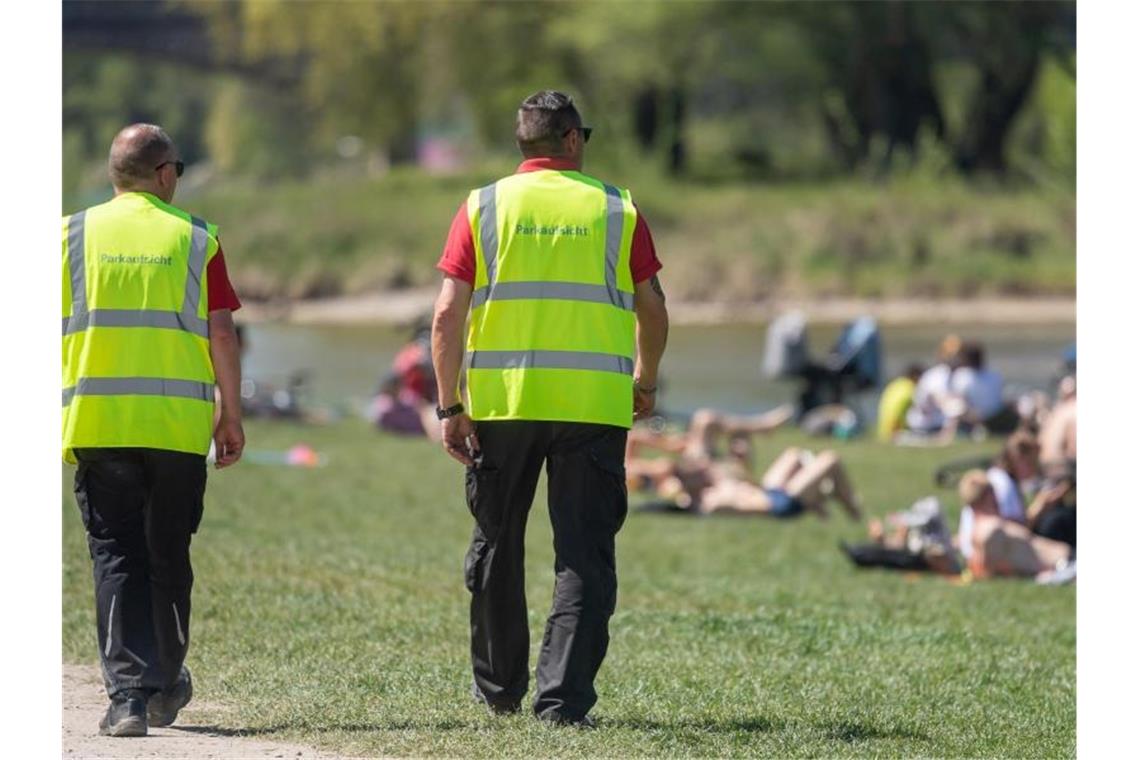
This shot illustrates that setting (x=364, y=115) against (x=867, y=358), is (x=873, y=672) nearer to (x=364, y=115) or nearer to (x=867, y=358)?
(x=867, y=358)

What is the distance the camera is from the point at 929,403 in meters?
25.2

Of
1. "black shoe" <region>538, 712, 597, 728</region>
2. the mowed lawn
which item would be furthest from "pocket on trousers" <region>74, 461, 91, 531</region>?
"black shoe" <region>538, 712, 597, 728</region>

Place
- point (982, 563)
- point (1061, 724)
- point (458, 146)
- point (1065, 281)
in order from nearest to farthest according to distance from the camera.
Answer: point (1061, 724) → point (982, 563) → point (1065, 281) → point (458, 146)

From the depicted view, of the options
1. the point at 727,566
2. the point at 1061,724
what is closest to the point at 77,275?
the point at 1061,724

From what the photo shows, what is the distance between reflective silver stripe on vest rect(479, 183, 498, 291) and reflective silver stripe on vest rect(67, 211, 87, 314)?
1242 mm

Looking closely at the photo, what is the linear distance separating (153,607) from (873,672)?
3450mm

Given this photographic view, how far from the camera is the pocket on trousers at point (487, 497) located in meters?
7.38

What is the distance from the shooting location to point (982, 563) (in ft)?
47.3

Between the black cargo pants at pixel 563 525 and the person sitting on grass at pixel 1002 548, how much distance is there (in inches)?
285

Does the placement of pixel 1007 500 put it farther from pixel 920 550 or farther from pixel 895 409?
pixel 895 409

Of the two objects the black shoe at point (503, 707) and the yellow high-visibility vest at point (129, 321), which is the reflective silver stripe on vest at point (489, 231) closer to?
the yellow high-visibility vest at point (129, 321)

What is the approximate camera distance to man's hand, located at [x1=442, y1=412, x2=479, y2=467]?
733 centimetres

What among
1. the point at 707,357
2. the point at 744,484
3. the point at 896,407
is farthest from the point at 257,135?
the point at 744,484

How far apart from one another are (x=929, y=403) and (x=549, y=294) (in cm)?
1840
